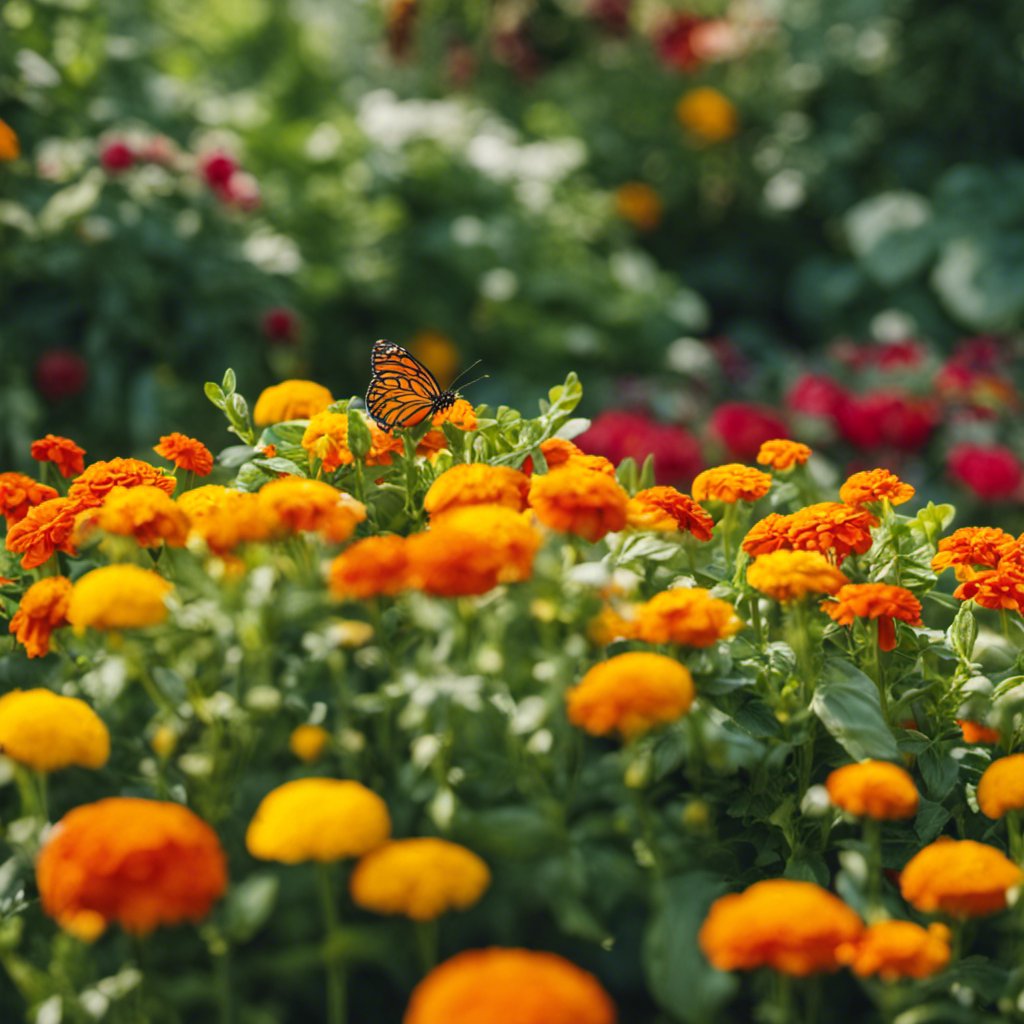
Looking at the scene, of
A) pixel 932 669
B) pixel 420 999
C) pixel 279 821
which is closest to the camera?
pixel 420 999

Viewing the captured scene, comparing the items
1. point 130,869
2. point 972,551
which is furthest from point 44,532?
point 972,551

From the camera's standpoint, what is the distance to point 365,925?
1.01 metres

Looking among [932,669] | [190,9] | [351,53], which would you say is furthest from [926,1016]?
[351,53]

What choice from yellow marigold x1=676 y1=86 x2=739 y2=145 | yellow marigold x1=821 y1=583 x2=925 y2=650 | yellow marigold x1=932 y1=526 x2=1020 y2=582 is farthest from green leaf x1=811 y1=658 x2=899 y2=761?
yellow marigold x1=676 y1=86 x2=739 y2=145

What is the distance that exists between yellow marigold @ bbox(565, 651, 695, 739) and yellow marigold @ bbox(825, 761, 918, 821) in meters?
0.15

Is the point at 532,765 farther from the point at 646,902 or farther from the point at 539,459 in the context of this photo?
the point at 539,459

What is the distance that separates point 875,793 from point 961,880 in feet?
0.30

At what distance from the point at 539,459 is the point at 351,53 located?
23.2 feet

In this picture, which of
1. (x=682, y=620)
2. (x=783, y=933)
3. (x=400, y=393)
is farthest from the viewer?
(x=400, y=393)

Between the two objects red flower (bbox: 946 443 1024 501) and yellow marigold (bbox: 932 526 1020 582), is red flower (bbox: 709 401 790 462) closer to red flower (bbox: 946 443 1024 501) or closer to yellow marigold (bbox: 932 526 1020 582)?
red flower (bbox: 946 443 1024 501)

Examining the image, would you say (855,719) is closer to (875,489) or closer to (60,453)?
(875,489)

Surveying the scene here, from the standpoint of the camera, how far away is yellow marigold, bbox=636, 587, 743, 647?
1.04m

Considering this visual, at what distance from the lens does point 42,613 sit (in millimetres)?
1133

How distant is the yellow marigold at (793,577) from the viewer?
1.11 m
